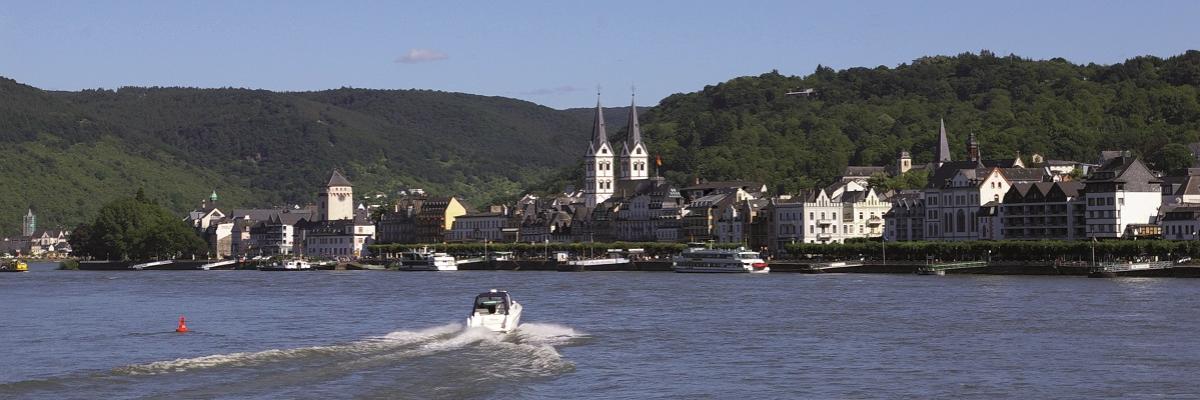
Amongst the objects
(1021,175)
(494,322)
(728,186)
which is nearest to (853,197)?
(1021,175)

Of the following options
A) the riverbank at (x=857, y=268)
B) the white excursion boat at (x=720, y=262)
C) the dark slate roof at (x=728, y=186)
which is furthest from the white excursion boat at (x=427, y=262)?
the dark slate roof at (x=728, y=186)

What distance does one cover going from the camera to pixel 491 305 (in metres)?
57.6

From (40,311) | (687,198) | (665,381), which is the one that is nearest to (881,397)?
(665,381)

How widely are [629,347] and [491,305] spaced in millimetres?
8260

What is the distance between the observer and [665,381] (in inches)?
1620

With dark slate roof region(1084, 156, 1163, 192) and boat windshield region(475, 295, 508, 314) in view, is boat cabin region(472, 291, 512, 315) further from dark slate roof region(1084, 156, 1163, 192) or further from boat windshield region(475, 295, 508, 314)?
dark slate roof region(1084, 156, 1163, 192)

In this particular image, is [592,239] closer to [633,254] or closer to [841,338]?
[633,254]

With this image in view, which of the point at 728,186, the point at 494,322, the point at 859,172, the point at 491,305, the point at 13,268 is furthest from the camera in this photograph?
the point at 859,172

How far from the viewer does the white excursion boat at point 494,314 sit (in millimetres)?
56438

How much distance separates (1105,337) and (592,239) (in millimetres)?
138055

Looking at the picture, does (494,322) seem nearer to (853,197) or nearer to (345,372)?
(345,372)

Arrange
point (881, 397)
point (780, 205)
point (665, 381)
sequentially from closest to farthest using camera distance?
1. point (881, 397)
2. point (665, 381)
3. point (780, 205)

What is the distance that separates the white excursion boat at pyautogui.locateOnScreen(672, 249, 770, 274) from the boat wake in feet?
265

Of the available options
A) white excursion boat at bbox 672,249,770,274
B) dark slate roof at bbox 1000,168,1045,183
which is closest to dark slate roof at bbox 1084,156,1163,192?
dark slate roof at bbox 1000,168,1045,183
